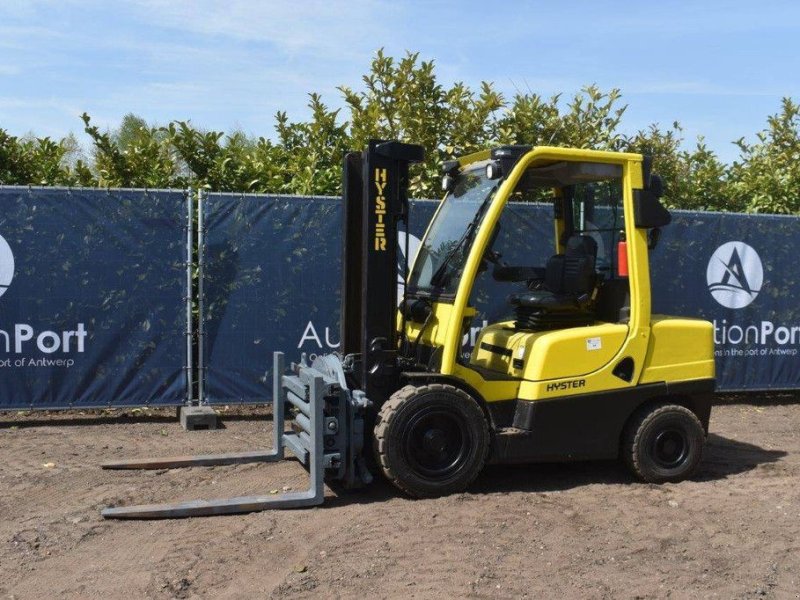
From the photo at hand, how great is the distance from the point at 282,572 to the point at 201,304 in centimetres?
452

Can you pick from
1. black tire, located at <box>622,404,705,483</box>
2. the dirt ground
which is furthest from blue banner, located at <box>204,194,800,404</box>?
black tire, located at <box>622,404,705,483</box>

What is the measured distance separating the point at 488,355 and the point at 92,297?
406cm

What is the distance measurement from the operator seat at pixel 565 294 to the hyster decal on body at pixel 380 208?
125 centimetres

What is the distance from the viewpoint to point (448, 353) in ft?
20.0

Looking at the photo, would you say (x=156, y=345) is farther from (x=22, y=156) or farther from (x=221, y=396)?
(x=22, y=156)

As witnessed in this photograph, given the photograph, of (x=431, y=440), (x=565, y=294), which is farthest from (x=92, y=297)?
(x=565, y=294)

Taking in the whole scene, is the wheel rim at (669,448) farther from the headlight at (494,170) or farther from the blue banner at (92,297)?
the blue banner at (92,297)

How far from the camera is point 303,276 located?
30.0 ft

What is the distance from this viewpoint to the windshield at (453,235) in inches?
245

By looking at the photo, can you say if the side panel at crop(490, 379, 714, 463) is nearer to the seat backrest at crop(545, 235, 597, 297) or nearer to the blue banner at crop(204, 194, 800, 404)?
the seat backrest at crop(545, 235, 597, 297)

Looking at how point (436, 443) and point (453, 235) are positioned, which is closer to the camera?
point (436, 443)

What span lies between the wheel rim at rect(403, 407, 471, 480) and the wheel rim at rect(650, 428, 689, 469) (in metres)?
1.56

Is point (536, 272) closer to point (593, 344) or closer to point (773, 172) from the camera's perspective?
point (593, 344)

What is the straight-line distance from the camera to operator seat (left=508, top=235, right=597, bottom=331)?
645cm
